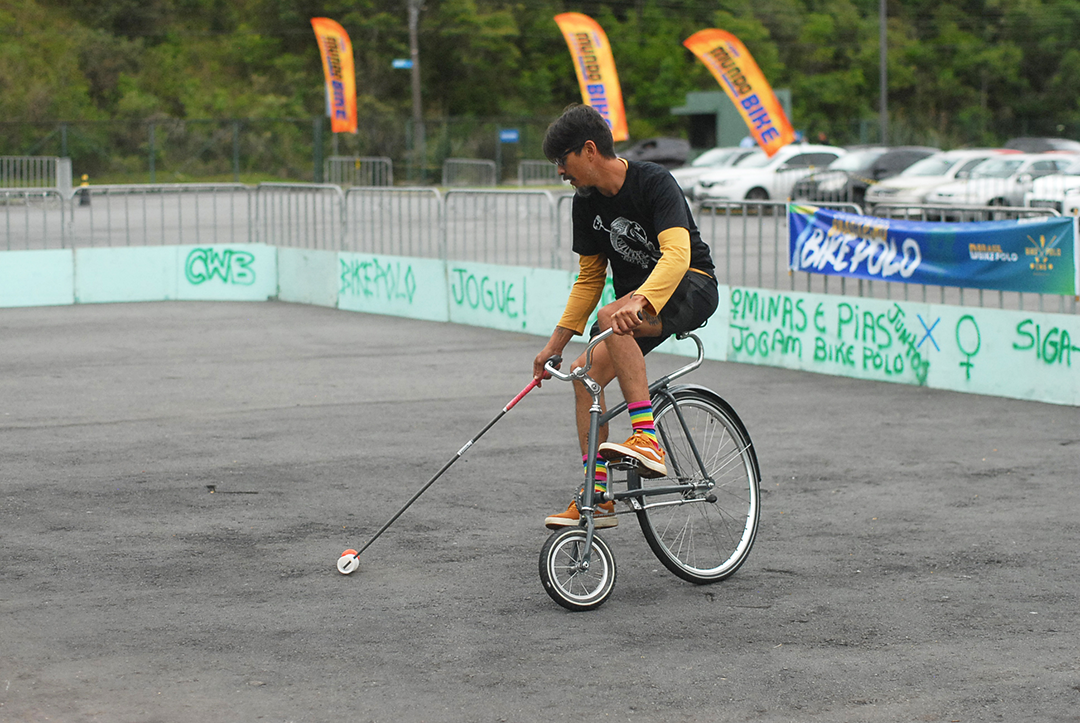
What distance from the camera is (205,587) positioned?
5.51 metres

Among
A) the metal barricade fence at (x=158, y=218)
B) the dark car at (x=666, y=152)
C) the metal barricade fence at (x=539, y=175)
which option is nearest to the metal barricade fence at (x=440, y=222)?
the metal barricade fence at (x=158, y=218)

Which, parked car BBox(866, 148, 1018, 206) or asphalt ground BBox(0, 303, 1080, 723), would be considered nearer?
asphalt ground BBox(0, 303, 1080, 723)

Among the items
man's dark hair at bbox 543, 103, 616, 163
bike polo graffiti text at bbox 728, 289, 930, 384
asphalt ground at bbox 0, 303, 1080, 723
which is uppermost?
man's dark hair at bbox 543, 103, 616, 163

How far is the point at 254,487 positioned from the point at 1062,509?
3976 millimetres

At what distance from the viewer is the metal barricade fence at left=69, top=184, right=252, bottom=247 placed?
18609 mm

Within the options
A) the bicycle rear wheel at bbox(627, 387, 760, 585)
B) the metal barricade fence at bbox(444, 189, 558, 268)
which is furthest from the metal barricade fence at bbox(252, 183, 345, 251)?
the bicycle rear wheel at bbox(627, 387, 760, 585)

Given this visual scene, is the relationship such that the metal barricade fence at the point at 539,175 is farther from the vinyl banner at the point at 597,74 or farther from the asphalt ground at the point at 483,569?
the asphalt ground at the point at 483,569

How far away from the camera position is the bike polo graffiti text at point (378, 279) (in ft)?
49.8

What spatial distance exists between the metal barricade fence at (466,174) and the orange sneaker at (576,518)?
141 feet

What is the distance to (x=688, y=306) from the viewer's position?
523cm

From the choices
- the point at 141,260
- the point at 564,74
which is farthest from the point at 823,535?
the point at 564,74

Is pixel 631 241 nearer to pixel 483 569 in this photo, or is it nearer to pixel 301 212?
pixel 483 569

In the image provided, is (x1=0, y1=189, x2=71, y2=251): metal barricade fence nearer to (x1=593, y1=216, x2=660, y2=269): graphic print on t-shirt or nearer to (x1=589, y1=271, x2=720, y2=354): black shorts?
(x1=593, y1=216, x2=660, y2=269): graphic print on t-shirt

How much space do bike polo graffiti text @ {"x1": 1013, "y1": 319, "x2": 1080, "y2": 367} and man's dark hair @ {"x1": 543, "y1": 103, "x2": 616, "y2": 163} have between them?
18.0 ft
